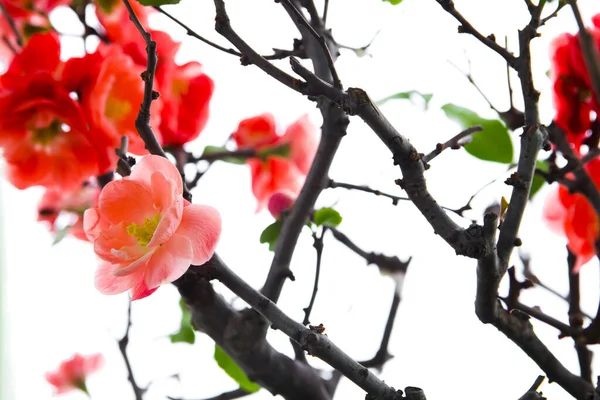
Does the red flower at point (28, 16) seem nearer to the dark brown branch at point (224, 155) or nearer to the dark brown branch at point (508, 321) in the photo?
the dark brown branch at point (224, 155)

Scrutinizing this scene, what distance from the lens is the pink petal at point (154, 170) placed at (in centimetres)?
27

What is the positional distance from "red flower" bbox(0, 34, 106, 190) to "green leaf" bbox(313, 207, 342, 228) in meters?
0.14

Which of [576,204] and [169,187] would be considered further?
[576,204]

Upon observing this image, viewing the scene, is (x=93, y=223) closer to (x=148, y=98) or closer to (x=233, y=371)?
(x=148, y=98)

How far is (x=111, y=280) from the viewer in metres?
0.27

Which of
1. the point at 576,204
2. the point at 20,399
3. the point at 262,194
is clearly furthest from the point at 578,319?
the point at 20,399

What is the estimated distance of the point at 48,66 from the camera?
38 cm

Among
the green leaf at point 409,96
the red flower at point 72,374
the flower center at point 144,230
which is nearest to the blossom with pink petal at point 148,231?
the flower center at point 144,230

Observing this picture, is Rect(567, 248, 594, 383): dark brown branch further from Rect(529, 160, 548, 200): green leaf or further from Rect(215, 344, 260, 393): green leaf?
Rect(215, 344, 260, 393): green leaf

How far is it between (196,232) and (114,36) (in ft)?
0.69

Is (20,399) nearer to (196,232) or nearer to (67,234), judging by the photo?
(67,234)

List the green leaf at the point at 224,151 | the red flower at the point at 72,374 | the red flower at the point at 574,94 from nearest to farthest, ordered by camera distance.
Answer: the red flower at the point at 574,94 → the green leaf at the point at 224,151 → the red flower at the point at 72,374

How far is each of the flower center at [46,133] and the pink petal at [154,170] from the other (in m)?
0.14

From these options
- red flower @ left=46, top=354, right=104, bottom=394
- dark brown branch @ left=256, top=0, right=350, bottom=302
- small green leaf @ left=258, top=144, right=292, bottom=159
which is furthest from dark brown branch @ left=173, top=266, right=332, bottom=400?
red flower @ left=46, top=354, right=104, bottom=394
